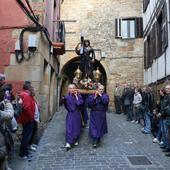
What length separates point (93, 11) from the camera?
63.1 feet

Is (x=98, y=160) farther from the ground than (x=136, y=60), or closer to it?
closer to it

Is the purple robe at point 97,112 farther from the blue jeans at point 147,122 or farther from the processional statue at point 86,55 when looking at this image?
the processional statue at point 86,55

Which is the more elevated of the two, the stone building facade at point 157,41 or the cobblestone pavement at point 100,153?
the stone building facade at point 157,41

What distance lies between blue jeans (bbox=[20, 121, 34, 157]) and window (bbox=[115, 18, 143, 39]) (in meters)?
12.8

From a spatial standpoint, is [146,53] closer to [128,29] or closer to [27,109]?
[128,29]

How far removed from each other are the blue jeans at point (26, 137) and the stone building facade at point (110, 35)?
468 inches

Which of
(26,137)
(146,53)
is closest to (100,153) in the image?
(26,137)

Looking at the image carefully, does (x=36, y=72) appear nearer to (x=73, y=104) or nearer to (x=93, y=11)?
(x=73, y=104)

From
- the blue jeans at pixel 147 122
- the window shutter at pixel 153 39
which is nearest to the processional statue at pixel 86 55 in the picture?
the blue jeans at pixel 147 122

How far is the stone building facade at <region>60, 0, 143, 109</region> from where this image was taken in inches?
730

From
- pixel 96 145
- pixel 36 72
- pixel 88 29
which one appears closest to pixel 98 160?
pixel 96 145

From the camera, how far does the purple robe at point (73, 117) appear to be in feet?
25.8

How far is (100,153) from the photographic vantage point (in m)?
7.33

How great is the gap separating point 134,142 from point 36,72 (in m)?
3.36
